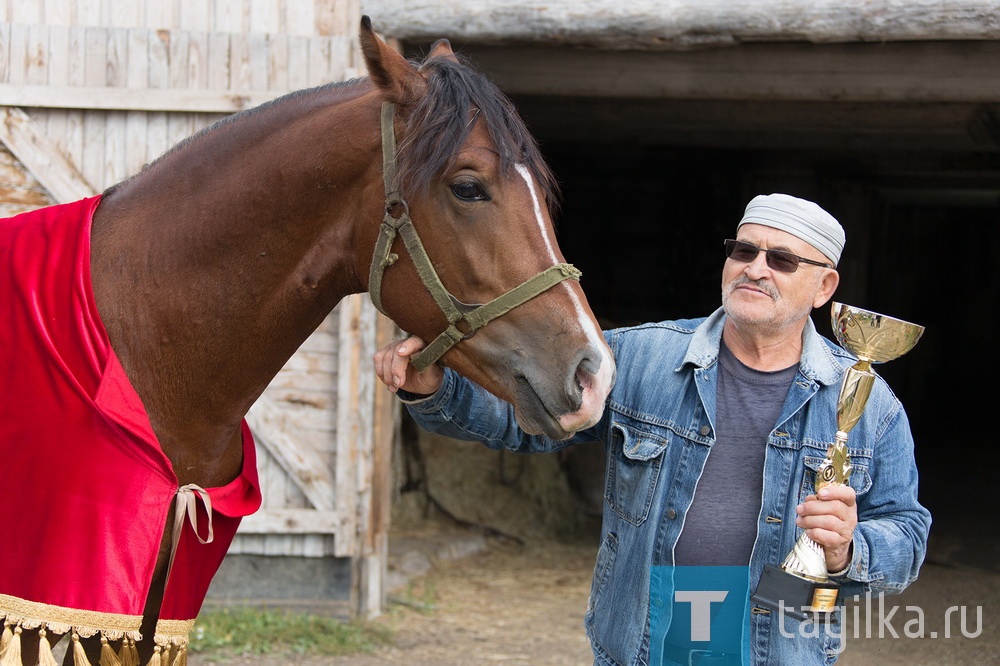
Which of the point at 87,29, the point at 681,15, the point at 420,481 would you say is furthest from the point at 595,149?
the point at 87,29

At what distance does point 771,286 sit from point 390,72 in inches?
35.7

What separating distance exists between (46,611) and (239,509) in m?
0.42

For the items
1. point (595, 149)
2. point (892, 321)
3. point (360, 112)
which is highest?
point (595, 149)

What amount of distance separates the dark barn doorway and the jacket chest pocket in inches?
43.2

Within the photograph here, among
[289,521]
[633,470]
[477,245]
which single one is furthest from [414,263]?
[289,521]

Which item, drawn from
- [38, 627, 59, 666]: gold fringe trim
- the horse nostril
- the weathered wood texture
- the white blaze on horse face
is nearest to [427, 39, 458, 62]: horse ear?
the white blaze on horse face

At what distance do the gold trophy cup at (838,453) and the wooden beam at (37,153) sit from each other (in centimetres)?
351

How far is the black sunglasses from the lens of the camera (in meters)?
1.99

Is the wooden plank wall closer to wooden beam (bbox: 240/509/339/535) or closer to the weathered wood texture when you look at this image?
wooden beam (bbox: 240/509/339/535)

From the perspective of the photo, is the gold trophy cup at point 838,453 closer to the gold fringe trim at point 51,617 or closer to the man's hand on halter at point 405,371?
the man's hand on halter at point 405,371

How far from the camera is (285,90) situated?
4.24 m

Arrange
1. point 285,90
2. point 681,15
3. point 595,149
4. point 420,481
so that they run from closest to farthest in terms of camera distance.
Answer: point 681,15, point 285,90, point 420,481, point 595,149

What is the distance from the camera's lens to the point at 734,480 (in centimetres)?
203

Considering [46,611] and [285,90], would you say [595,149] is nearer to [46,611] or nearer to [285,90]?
[285,90]
